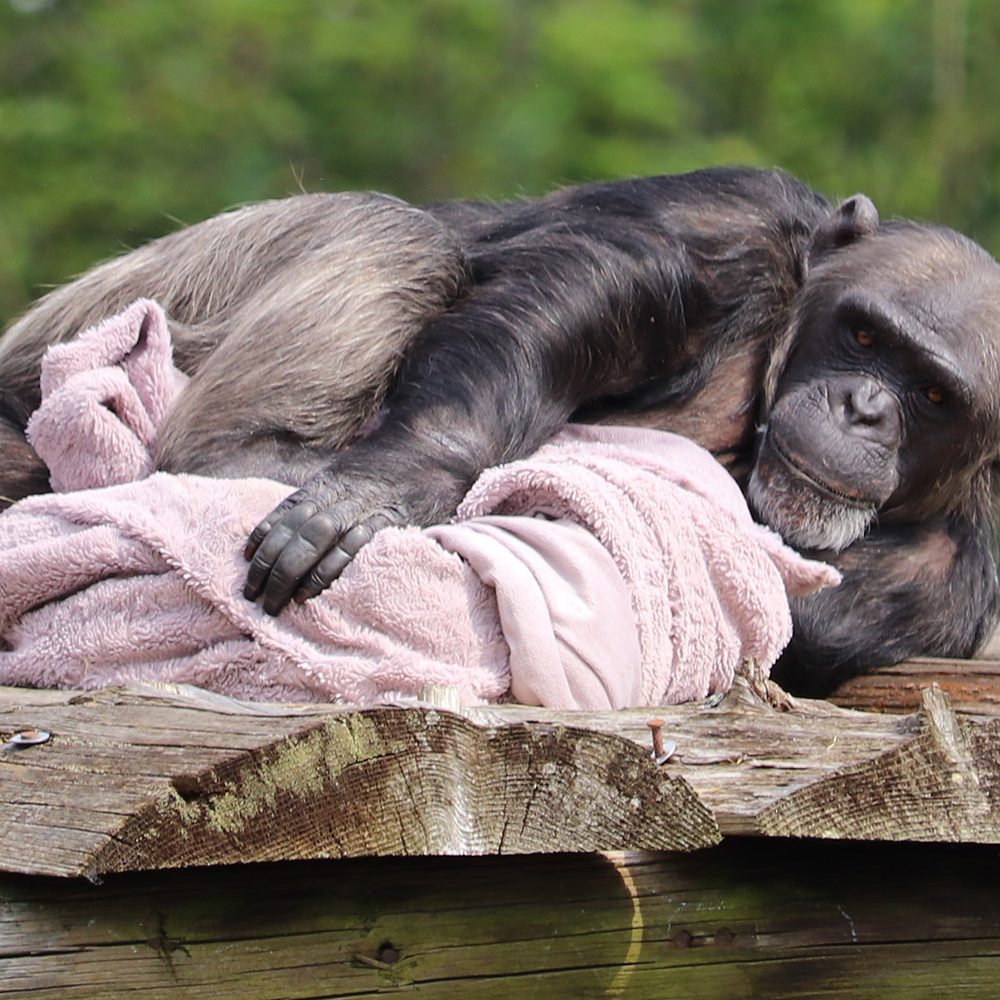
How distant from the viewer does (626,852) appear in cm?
175

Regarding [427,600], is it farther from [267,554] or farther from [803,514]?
[803,514]

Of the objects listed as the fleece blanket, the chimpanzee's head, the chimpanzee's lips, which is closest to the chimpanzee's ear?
the chimpanzee's head

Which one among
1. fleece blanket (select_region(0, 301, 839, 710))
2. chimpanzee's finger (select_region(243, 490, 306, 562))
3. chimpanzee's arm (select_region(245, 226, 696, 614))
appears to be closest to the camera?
fleece blanket (select_region(0, 301, 839, 710))

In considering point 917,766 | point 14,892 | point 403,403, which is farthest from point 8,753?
point 403,403

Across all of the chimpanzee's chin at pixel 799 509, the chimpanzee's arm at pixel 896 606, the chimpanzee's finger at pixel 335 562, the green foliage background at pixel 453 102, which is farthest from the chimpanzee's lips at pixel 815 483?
the green foliage background at pixel 453 102

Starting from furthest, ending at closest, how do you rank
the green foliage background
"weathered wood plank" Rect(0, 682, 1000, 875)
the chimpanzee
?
1. the green foliage background
2. the chimpanzee
3. "weathered wood plank" Rect(0, 682, 1000, 875)

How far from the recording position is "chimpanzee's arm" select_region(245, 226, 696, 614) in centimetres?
255

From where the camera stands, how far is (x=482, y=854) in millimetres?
1643

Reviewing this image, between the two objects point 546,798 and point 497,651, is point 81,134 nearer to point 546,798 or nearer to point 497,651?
point 497,651

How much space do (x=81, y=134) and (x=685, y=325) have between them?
21.3 feet

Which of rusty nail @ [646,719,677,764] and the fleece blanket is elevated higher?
rusty nail @ [646,719,677,764]

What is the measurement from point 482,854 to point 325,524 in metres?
0.76

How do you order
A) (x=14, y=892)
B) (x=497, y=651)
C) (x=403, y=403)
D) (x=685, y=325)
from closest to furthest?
(x=14, y=892), (x=497, y=651), (x=403, y=403), (x=685, y=325)

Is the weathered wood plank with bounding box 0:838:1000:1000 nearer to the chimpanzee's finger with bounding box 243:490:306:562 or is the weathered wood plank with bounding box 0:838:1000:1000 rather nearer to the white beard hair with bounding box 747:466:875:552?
the chimpanzee's finger with bounding box 243:490:306:562
